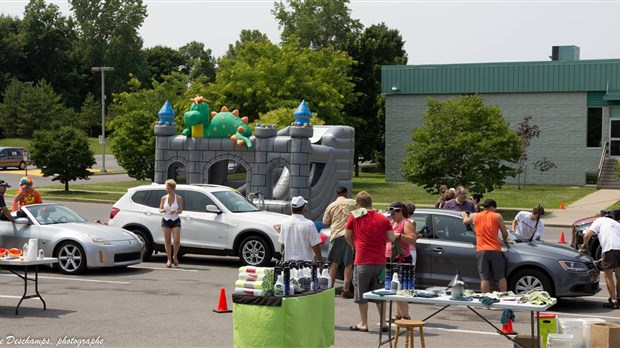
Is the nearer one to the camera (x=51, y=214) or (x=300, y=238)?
(x=300, y=238)

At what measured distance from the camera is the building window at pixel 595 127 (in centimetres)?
4771

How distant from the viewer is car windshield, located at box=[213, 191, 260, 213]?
60.7ft

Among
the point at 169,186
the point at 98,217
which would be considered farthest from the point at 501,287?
the point at 98,217

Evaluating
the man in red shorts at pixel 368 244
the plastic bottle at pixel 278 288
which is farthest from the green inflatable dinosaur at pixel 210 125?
the plastic bottle at pixel 278 288

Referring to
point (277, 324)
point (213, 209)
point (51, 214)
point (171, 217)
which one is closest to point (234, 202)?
point (213, 209)

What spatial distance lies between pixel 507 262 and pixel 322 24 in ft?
218

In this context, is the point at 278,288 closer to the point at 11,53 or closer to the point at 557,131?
the point at 557,131

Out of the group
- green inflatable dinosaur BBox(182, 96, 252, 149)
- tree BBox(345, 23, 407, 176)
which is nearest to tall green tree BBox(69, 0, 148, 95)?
tree BBox(345, 23, 407, 176)

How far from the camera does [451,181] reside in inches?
1346

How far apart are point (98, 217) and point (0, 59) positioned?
6667cm

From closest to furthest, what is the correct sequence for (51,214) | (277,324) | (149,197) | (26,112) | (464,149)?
(277,324), (51,214), (149,197), (464,149), (26,112)

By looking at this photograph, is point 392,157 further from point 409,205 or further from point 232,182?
point 409,205

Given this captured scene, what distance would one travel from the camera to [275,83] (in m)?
47.8

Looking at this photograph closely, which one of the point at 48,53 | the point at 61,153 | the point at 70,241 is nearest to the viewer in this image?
the point at 70,241
